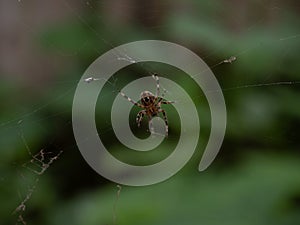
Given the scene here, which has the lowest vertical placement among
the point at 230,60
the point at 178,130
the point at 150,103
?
the point at 178,130

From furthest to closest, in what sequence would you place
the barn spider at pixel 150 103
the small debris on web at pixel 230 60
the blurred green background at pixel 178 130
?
the barn spider at pixel 150 103, the small debris on web at pixel 230 60, the blurred green background at pixel 178 130

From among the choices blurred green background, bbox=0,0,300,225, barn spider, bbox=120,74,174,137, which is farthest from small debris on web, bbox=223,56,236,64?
barn spider, bbox=120,74,174,137

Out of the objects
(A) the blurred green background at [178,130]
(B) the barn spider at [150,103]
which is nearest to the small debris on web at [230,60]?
(A) the blurred green background at [178,130]

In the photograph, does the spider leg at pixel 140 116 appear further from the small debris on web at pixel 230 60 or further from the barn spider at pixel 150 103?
the small debris on web at pixel 230 60

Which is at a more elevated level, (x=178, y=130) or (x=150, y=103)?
(x=150, y=103)

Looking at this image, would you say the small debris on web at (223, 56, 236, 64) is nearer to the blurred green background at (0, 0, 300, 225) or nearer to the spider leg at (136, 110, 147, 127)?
the blurred green background at (0, 0, 300, 225)

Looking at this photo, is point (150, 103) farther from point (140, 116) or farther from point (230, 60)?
point (230, 60)

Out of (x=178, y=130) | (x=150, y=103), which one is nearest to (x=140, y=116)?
(x=150, y=103)

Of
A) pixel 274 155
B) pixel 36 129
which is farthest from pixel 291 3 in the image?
pixel 36 129
